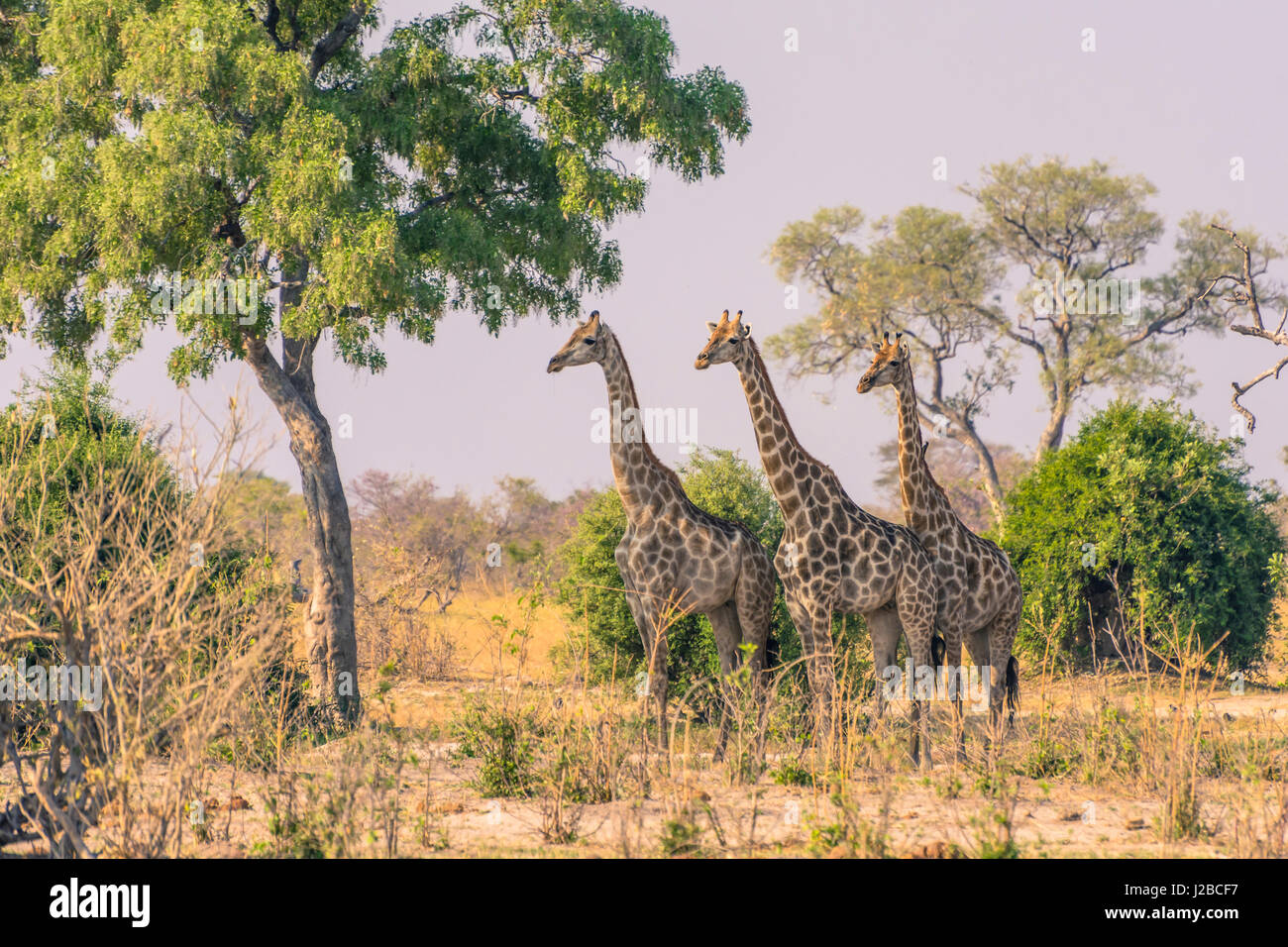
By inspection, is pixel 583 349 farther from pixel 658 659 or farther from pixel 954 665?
pixel 954 665

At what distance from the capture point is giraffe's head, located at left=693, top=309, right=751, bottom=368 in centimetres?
917

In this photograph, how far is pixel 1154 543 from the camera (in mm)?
15109

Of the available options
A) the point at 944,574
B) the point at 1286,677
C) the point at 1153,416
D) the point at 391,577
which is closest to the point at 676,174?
the point at 944,574

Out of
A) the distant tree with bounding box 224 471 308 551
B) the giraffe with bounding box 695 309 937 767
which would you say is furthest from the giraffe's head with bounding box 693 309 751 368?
the distant tree with bounding box 224 471 308 551

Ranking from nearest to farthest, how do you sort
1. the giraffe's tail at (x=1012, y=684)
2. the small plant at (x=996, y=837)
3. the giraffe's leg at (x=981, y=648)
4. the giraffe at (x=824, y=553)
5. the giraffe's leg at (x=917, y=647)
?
the small plant at (x=996, y=837), the giraffe at (x=824, y=553), the giraffe's leg at (x=917, y=647), the giraffe's leg at (x=981, y=648), the giraffe's tail at (x=1012, y=684)

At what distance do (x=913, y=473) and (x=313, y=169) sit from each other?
5963 mm

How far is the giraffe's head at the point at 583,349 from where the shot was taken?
31.1 feet

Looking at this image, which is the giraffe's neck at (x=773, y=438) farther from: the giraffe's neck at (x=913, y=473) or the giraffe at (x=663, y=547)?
the giraffe's neck at (x=913, y=473)

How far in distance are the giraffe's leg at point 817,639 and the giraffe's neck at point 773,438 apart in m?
0.66

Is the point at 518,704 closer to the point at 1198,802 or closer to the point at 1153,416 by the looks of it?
the point at 1198,802

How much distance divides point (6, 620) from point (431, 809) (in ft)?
9.19

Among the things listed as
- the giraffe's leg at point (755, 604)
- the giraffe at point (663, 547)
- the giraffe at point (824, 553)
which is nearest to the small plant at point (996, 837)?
the giraffe at point (824, 553)

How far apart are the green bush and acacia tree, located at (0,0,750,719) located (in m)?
6.12

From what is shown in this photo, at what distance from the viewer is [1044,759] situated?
358 inches
